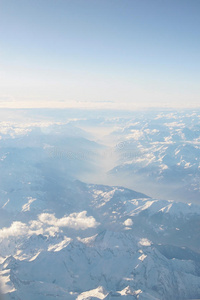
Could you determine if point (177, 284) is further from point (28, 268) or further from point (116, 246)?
point (28, 268)

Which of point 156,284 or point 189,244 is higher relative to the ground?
point 156,284

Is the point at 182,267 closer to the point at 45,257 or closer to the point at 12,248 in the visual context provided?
the point at 45,257

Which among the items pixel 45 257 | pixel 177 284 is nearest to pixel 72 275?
pixel 45 257

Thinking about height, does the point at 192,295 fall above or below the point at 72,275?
below

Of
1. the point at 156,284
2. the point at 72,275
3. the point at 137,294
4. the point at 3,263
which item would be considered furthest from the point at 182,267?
the point at 3,263

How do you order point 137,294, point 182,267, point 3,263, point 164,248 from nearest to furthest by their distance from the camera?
point 137,294 < point 3,263 < point 182,267 < point 164,248

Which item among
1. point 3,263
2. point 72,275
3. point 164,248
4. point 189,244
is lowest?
point 189,244

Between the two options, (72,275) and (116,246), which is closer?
(72,275)

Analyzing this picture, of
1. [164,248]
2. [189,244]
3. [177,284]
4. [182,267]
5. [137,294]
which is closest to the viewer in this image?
[137,294]

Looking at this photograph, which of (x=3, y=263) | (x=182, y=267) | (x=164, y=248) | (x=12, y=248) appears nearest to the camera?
(x=3, y=263)
